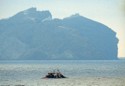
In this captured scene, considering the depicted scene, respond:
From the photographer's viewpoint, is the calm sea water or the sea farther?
the calm sea water

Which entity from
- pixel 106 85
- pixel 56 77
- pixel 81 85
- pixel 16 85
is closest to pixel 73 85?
pixel 81 85

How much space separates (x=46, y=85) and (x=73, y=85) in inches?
140

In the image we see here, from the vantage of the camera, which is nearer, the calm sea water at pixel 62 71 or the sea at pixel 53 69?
the sea at pixel 53 69

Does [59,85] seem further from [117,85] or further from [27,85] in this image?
[117,85]

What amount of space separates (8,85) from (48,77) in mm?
15913

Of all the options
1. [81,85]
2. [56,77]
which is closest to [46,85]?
[81,85]

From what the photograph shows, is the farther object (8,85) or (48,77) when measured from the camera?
(48,77)

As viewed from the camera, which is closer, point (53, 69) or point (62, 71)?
point (62, 71)

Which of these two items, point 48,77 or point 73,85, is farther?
point 48,77

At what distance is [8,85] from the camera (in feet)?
161

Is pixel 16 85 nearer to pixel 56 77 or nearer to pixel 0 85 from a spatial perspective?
pixel 0 85

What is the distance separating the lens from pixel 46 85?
49938 mm

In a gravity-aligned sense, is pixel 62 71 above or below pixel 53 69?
below

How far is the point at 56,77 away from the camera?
63.3 metres
